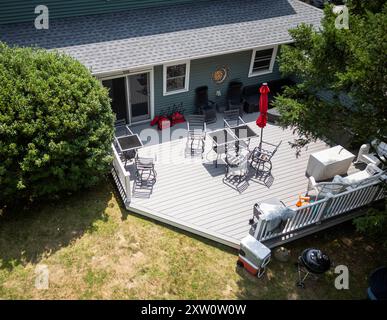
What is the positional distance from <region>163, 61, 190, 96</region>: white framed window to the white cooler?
22.3ft

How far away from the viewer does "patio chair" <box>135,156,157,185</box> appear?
11.0 metres

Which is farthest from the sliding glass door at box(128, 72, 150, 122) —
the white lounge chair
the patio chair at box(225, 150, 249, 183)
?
the white lounge chair

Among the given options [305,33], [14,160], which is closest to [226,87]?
[305,33]

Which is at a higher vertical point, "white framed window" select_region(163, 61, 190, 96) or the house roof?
the house roof

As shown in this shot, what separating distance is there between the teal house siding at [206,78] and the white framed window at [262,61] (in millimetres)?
187

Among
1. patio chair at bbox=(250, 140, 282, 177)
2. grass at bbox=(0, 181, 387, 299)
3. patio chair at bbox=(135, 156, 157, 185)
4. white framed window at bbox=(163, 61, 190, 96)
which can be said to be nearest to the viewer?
grass at bbox=(0, 181, 387, 299)

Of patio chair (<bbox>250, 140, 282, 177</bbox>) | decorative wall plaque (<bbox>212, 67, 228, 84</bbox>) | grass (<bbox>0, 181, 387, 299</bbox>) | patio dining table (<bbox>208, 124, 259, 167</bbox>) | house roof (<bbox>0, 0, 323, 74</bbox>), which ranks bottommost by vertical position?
grass (<bbox>0, 181, 387, 299</bbox>)

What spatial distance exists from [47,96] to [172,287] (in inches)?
225

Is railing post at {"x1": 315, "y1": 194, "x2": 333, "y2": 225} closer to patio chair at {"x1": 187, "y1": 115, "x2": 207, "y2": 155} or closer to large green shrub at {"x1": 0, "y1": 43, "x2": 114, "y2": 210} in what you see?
patio chair at {"x1": 187, "y1": 115, "x2": 207, "y2": 155}

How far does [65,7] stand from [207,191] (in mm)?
8069

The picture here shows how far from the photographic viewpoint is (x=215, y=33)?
1358 cm

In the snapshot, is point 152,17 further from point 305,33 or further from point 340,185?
point 340,185

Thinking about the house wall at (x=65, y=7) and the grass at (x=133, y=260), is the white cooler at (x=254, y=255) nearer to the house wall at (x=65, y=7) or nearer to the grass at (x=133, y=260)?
the grass at (x=133, y=260)

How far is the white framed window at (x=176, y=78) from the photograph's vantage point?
13250mm
